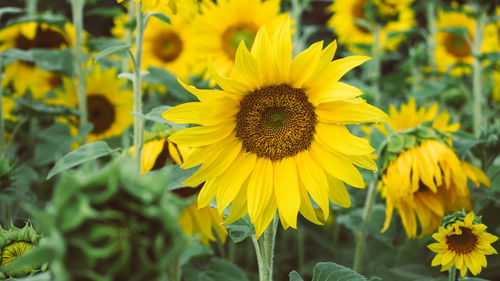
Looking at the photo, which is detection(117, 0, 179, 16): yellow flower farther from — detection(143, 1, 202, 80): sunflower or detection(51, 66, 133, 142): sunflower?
detection(143, 1, 202, 80): sunflower

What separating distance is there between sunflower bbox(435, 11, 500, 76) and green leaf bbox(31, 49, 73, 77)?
1.86 m

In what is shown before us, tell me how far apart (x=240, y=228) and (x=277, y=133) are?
22 centimetres

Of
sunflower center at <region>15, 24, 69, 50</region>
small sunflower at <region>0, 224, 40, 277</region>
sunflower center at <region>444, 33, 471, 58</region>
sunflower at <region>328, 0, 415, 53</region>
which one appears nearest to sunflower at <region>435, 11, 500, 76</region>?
sunflower center at <region>444, 33, 471, 58</region>

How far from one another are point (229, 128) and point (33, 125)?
130 cm

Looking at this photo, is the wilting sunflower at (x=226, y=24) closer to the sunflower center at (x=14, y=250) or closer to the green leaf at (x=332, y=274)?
the green leaf at (x=332, y=274)

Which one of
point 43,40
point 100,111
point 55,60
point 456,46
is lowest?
point 100,111

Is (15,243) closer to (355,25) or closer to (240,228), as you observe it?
(240,228)

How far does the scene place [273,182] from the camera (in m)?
0.91

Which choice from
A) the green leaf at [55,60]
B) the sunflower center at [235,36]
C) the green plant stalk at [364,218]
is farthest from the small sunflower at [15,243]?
the sunflower center at [235,36]

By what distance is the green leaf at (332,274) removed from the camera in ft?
2.72

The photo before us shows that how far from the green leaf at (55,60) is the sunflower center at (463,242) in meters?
1.35

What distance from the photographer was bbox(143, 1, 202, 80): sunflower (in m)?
2.09

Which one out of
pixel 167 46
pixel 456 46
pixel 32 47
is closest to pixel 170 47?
pixel 167 46

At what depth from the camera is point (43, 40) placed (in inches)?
78.8
